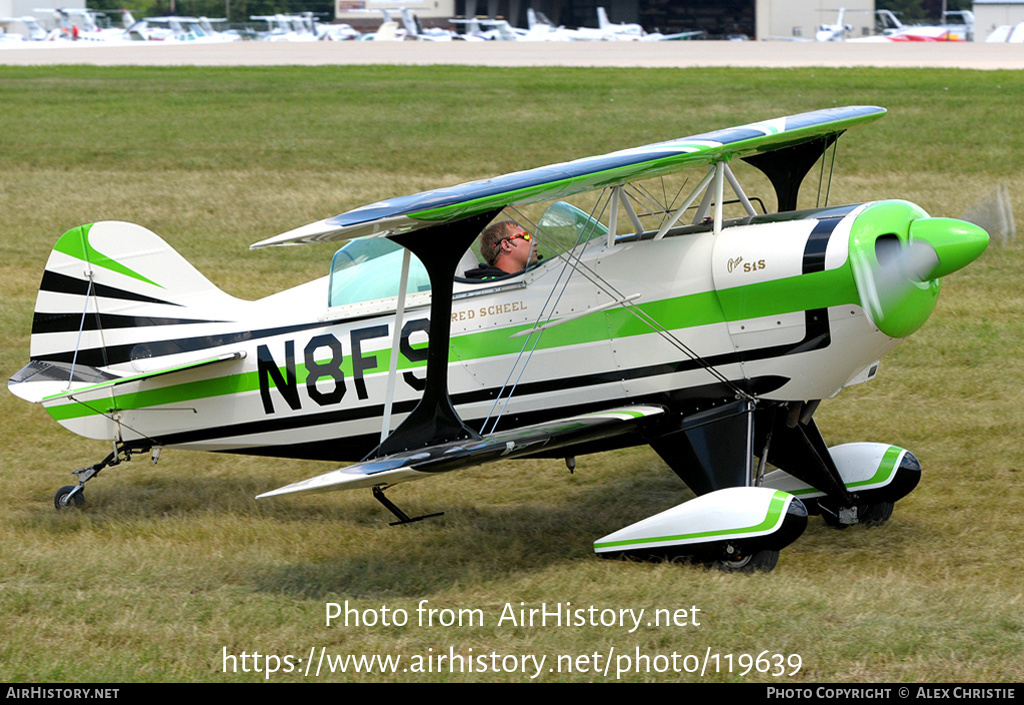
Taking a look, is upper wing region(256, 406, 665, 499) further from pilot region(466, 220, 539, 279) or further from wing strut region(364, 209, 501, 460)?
pilot region(466, 220, 539, 279)

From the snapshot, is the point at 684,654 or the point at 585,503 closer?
the point at 684,654

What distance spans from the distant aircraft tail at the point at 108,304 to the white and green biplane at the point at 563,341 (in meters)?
0.01

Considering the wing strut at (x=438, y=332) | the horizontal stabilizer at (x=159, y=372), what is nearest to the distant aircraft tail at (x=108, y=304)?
the horizontal stabilizer at (x=159, y=372)

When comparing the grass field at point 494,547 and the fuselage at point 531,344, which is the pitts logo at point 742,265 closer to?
the fuselage at point 531,344

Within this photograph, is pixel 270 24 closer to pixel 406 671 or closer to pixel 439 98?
pixel 439 98

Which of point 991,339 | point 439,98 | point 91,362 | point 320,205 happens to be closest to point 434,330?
point 91,362

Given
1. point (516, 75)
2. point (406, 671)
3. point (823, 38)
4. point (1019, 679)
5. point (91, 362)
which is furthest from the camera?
point (823, 38)

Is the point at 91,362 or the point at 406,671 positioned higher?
the point at 91,362

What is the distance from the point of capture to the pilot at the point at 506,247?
22.7ft

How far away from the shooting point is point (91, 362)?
757cm

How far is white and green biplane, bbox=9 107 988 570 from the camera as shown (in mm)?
5699

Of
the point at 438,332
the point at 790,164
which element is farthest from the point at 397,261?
the point at 790,164

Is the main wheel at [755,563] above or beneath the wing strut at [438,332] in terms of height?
beneath

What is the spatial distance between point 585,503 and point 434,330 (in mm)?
2295
